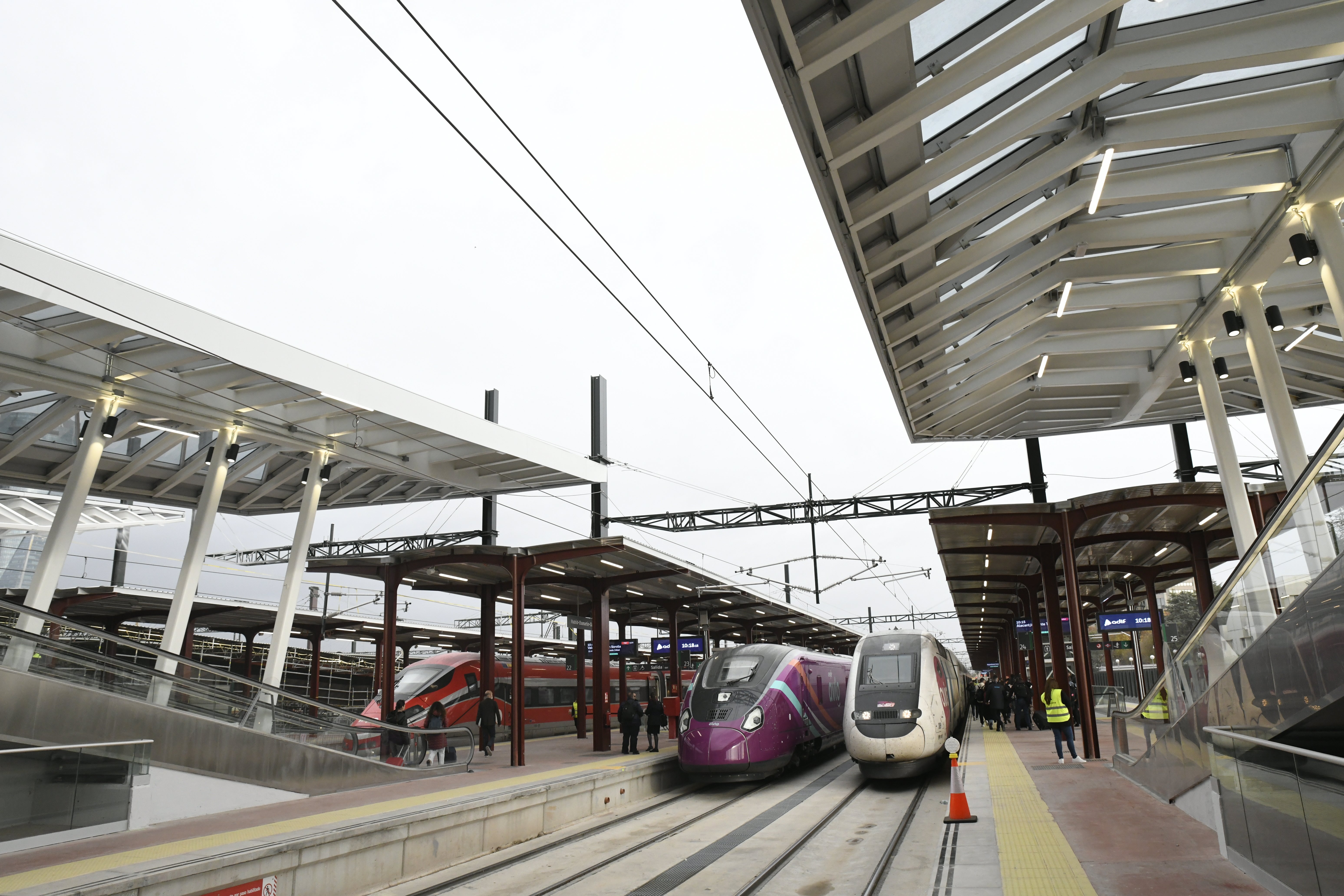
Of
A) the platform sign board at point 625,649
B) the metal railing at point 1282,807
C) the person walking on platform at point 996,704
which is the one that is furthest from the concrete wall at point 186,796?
the person walking on platform at point 996,704

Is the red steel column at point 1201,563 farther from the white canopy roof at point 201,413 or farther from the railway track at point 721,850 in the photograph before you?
the white canopy roof at point 201,413

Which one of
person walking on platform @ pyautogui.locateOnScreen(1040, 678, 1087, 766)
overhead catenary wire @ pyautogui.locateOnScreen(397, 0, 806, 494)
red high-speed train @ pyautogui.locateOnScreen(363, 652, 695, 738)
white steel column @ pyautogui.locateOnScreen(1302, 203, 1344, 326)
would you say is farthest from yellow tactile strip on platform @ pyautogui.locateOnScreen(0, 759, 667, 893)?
white steel column @ pyautogui.locateOnScreen(1302, 203, 1344, 326)

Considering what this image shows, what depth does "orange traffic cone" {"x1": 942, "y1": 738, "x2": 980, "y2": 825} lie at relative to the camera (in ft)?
37.0

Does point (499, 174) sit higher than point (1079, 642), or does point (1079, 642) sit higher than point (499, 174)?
point (499, 174)

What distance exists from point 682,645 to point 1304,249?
24995 millimetres

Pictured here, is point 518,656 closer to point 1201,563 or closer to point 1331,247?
point 1331,247

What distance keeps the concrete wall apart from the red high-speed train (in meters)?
9.28

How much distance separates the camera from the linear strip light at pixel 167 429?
16094mm

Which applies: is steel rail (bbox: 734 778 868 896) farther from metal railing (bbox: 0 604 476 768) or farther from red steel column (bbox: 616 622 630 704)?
red steel column (bbox: 616 622 630 704)

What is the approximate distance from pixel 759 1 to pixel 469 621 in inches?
1757

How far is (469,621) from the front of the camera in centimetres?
4816

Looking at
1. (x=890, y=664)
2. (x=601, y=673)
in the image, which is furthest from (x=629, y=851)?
(x=601, y=673)

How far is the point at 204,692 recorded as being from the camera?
12625mm

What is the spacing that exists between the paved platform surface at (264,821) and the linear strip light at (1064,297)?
10855mm
